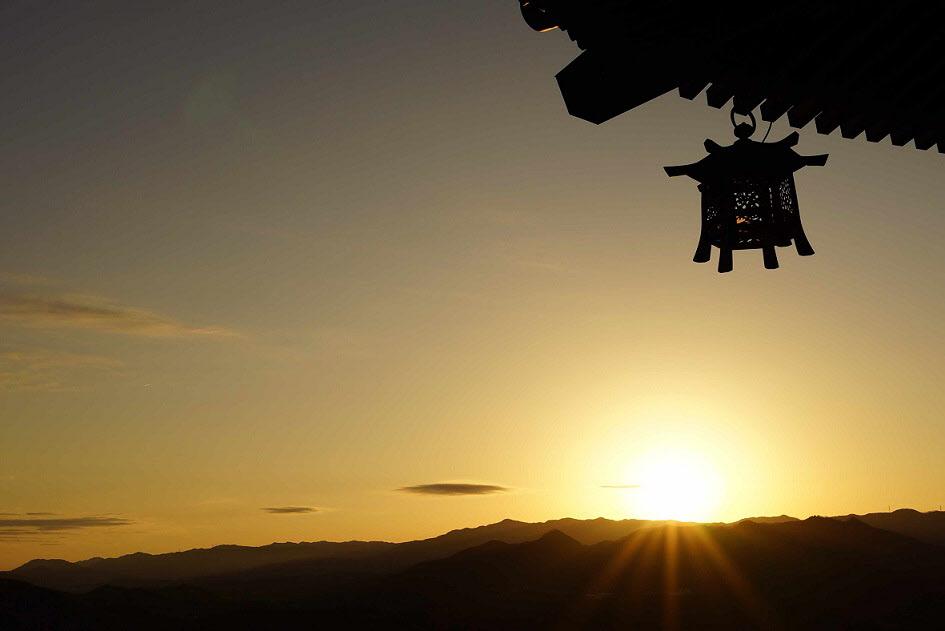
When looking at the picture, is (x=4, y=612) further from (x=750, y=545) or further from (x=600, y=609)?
(x=750, y=545)

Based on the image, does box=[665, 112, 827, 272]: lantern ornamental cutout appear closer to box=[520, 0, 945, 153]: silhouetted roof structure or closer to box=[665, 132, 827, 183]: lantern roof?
box=[665, 132, 827, 183]: lantern roof

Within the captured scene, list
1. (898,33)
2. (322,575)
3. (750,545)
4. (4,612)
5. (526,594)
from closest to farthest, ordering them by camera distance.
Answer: (898,33), (4,612), (526,594), (750,545), (322,575)

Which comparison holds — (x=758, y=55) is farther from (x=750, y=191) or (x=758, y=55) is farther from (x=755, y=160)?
(x=750, y=191)

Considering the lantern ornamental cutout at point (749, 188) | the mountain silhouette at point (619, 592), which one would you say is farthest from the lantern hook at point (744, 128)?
the mountain silhouette at point (619, 592)

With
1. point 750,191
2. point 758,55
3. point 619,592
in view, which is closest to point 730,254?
point 750,191

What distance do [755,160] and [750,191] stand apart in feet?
0.55

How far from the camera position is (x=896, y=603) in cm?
9212

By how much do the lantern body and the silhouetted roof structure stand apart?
0.24 m

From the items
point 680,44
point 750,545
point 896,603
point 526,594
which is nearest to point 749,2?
point 680,44

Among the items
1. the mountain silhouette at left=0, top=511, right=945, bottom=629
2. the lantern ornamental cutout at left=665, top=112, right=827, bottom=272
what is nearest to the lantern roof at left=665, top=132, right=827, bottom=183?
the lantern ornamental cutout at left=665, top=112, right=827, bottom=272

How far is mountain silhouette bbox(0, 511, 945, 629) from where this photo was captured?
90062 mm

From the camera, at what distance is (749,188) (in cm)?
468

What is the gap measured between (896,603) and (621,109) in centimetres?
10361

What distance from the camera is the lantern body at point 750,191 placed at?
4.64m
